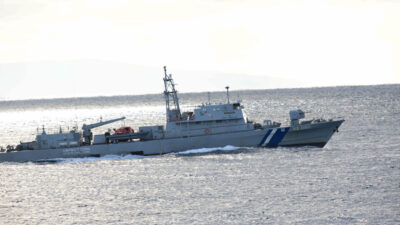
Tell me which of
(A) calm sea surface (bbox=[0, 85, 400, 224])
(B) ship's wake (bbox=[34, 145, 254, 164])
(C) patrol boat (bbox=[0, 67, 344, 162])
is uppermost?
(C) patrol boat (bbox=[0, 67, 344, 162])

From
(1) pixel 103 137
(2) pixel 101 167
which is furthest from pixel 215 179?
(1) pixel 103 137

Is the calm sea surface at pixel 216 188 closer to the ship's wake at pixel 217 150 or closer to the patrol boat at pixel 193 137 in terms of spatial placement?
the ship's wake at pixel 217 150

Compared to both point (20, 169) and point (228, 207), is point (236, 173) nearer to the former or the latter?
point (228, 207)

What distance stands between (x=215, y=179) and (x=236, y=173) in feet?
8.10

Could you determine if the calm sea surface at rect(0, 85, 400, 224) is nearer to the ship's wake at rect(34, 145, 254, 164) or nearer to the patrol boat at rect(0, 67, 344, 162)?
the ship's wake at rect(34, 145, 254, 164)

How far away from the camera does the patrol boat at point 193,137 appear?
54.7m

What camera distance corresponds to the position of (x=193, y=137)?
5466 centimetres

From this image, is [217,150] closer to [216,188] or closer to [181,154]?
[181,154]

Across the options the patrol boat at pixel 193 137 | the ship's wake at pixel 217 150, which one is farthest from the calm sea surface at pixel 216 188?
the patrol boat at pixel 193 137

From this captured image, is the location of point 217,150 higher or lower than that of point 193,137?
lower

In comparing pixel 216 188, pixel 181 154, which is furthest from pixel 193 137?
pixel 216 188

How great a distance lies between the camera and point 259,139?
54.8 meters

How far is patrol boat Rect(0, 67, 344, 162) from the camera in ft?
180

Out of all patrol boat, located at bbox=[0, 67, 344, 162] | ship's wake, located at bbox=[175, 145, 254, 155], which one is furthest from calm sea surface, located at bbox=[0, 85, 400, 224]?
patrol boat, located at bbox=[0, 67, 344, 162]
